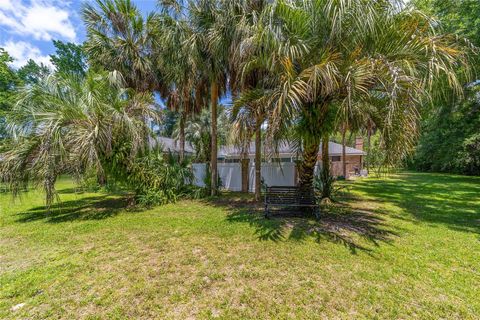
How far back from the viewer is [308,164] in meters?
6.71

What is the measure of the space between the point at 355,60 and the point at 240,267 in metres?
5.08

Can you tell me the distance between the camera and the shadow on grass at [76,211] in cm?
728

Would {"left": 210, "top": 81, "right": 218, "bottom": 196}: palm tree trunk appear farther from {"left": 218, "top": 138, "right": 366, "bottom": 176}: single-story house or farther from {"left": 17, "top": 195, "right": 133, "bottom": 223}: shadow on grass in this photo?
{"left": 17, "top": 195, "right": 133, "bottom": 223}: shadow on grass

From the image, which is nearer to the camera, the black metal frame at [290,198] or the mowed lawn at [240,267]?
the mowed lawn at [240,267]

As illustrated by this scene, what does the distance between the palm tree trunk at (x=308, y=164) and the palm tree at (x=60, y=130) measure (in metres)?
5.40

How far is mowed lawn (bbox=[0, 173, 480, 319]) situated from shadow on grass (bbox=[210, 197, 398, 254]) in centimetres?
3

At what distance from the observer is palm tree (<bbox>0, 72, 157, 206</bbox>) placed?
6465 mm

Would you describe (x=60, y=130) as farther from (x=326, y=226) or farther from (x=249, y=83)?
(x=326, y=226)

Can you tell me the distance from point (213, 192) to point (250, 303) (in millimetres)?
7629

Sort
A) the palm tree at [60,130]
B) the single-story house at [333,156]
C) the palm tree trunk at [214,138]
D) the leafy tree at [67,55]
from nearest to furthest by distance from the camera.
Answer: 1. the palm tree at [60,130]
2. the palm tree trunk at [214,138]
3. the single-story house at [333,156]
4. the leafy tree at [67,55]

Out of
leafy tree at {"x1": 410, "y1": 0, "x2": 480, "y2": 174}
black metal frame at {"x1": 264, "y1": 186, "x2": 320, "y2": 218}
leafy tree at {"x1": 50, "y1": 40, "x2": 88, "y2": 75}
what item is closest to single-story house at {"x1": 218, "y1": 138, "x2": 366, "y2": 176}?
leafy tree at {"x1": 410, "y1": 0, "x2": 480, "y2": 174}

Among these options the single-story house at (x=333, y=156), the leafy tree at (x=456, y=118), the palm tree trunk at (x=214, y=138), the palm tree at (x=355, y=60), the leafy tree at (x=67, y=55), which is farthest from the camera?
the leafy tree at (x=67, y=55)

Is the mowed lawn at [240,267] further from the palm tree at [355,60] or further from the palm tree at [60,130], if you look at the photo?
the palm tree at [355,60]

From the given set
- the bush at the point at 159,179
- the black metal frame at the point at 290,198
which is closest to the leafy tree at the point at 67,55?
the bush at the point at 159,179
